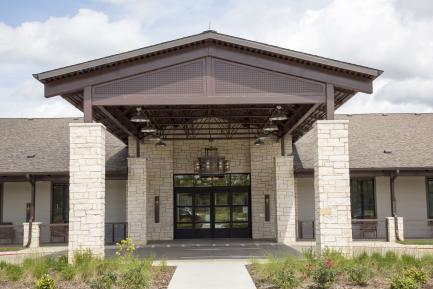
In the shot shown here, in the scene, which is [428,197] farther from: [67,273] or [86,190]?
[67,273]

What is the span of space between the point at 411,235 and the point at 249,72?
13.6 metres

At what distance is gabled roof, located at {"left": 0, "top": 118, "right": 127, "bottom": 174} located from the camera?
79.0 ft

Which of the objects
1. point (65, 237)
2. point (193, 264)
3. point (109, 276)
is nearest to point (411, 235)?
point (193, 264)

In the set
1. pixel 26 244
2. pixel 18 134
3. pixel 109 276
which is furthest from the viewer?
pixel 18 134

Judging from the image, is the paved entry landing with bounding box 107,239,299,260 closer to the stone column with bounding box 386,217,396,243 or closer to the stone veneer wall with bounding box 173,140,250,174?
the stone veneer wall with bounding box 173,140,250,174

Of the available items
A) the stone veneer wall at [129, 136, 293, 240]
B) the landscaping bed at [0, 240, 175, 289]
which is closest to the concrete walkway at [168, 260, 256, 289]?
the landscaping bed at [0, 240, 175, 289]

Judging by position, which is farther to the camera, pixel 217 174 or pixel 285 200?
pixel 217 174

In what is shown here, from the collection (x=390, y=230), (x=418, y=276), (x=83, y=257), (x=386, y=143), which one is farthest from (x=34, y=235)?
(x=418, y=276)

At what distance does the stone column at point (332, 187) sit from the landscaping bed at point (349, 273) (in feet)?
4.93

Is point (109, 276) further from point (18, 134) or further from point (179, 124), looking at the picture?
point (18, 134)

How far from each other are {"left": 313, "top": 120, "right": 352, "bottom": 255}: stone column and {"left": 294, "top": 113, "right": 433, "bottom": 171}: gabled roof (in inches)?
334

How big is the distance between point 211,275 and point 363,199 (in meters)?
14.0

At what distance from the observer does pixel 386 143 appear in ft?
85.7

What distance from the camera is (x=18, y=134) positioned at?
90.9ft
